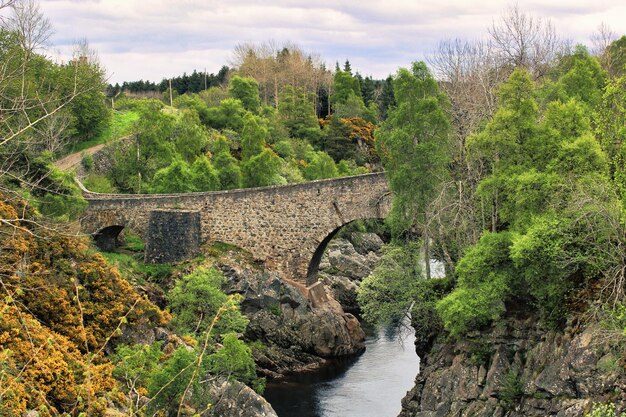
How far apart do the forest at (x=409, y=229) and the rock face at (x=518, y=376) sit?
1.83 ft

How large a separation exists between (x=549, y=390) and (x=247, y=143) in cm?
3010

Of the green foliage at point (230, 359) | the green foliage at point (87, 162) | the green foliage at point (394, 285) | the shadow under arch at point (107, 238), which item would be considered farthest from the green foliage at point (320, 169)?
the green foliage at point (230, 359)

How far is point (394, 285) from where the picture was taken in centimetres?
2802

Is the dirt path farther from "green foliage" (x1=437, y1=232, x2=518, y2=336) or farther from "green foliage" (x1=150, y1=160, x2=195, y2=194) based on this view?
"green foliage" (x1=437, y1=232, x2=518, y2=336)

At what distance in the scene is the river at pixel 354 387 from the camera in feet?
92.4

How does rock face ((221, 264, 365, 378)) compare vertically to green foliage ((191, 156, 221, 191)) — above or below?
below

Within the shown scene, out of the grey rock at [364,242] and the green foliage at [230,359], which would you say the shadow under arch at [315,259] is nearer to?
the green foliage at [230,359]

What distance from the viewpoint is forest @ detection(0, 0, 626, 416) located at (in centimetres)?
1880

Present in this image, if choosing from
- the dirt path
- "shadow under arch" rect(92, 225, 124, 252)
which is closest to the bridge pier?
"shadow under arch" rect(92, 225, 124, 252)

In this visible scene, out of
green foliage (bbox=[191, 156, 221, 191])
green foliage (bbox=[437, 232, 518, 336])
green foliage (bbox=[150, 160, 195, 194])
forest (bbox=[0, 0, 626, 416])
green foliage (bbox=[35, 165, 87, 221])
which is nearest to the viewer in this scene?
forest (bbox=[0, 0, 626, 416])

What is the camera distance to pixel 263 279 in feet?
116

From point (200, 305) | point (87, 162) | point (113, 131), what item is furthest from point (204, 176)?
point (200, 305)

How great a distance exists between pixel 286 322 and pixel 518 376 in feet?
47.9

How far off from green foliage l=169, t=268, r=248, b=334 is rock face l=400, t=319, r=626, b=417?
704 cm
